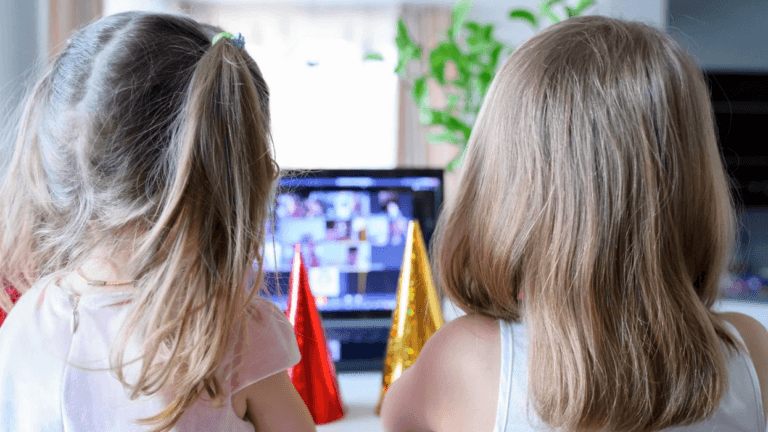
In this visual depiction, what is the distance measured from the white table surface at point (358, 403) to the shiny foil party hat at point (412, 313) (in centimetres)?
5

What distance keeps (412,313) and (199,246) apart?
1.27ft

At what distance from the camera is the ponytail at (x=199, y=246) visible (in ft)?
1.74

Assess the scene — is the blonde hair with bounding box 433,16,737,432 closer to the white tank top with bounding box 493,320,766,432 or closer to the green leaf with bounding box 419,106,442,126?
the white tank top with bounding box 493,320,766,432

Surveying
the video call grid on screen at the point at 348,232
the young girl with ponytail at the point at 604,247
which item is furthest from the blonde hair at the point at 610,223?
the video call grid on screen at the point at 348,232

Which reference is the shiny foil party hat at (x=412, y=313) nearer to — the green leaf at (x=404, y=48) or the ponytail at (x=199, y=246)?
the ponytail at (x=199, y=246)

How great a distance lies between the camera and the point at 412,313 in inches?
33.7

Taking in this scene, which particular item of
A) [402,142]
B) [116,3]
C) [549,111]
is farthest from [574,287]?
[402,142]

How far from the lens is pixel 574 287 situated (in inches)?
20.4

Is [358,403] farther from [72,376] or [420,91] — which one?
[420,91]

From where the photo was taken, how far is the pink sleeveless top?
545 millimetres

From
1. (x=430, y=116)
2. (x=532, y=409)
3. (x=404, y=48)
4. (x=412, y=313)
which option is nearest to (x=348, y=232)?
(x=412, y=313)

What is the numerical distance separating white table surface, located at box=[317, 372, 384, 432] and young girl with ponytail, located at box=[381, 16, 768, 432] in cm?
33

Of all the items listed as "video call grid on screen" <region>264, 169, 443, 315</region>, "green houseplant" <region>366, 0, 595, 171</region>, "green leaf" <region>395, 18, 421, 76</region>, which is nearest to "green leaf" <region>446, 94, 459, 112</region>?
"green houseplant" <region>366, 0, 595, 171</region>

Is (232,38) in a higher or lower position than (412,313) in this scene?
higher
